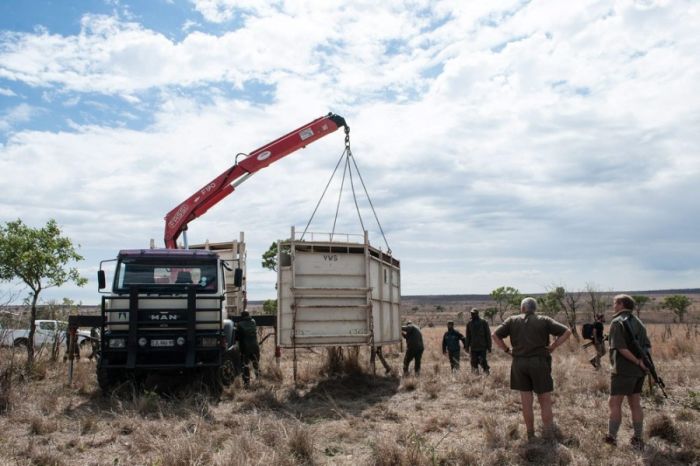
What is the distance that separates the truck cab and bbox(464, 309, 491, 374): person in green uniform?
6.18m

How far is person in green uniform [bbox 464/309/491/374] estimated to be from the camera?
15.0 m

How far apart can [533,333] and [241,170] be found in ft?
31.7

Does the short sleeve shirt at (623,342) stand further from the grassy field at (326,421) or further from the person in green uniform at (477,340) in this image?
the person in green uniform at (477,340)

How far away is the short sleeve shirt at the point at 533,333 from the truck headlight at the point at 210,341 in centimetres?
596

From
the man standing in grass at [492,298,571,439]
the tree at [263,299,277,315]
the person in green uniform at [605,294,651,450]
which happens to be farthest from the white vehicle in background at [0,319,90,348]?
the tree at [263,299,277,315]

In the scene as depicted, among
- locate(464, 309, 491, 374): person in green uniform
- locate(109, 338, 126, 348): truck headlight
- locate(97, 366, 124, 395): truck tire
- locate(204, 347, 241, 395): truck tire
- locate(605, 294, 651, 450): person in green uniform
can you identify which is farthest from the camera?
locate(464, 309, 491, 374): person in green uniform

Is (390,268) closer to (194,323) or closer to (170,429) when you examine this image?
(194,323)

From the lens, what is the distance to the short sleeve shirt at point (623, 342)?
25.0ft

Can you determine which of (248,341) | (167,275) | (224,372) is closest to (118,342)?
(167,275)

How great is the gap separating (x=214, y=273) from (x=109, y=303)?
2046mm

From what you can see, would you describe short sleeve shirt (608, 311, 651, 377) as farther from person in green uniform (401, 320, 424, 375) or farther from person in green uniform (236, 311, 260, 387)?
person in green uniform (236, 311, 260, 387)

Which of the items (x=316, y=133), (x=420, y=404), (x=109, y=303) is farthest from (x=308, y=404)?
(x=316, y=133)

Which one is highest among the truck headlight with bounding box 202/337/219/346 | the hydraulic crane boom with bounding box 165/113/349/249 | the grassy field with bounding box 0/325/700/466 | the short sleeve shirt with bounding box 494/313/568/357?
the hydraulic crane boom with bounding box 165/113/349/249

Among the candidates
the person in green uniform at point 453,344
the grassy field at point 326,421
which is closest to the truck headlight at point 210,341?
the grassy field at point 326,421
